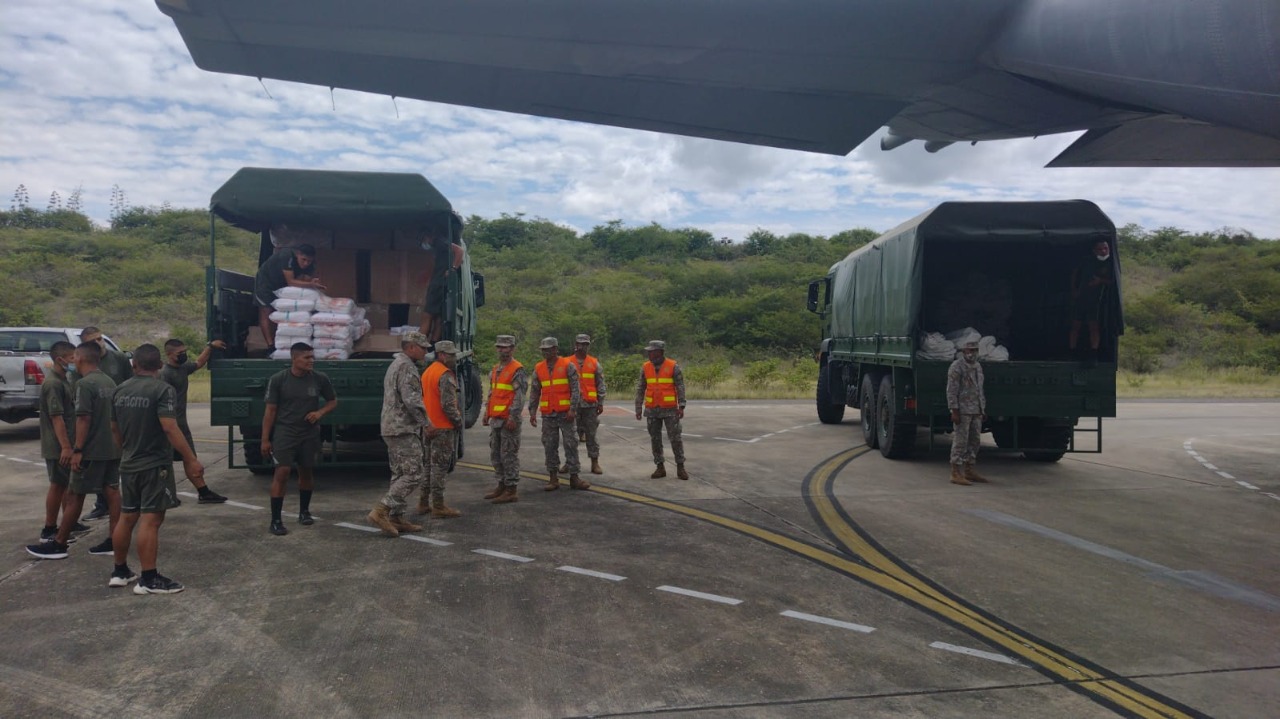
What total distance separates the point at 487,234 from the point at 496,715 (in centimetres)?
5760

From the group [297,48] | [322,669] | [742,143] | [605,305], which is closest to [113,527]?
[322,669]

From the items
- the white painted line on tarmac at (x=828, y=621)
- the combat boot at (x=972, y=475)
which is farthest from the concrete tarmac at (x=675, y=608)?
the combat boot at (x=972, y=475)

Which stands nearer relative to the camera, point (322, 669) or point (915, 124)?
point (322, 669)

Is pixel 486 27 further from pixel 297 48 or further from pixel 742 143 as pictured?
pixel 742 143

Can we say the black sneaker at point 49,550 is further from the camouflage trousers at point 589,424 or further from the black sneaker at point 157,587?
the camouflage trousers at point 589,424

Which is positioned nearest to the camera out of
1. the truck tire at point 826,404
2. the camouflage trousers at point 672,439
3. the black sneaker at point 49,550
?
the black sneaker at point 49,550

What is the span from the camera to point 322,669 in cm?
406

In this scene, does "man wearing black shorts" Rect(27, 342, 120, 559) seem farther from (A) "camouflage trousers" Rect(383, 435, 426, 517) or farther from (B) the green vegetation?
(B) the green vegetation

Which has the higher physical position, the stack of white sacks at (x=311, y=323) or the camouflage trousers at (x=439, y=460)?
the stack of white sacks at (x=311, y=323)

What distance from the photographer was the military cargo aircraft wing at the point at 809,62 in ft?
14.1

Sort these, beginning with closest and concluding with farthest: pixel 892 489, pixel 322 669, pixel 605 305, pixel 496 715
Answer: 1. pixel 496 715
2. pixel 322 669
3. pixel 892 489
4. pixel 605 305

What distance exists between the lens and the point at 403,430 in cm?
689

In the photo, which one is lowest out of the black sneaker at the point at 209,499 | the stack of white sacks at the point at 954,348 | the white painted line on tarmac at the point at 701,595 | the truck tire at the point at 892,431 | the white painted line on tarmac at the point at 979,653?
the white painted line on tarmac at the point at 979,653

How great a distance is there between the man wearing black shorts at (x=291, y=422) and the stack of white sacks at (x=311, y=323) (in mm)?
1840
